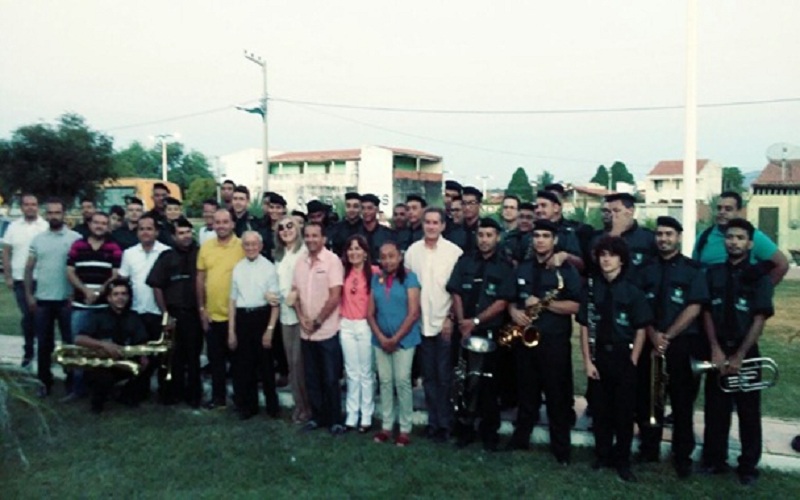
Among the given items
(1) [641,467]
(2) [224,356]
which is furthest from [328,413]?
(1) [641,467]

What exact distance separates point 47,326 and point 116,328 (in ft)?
3.20

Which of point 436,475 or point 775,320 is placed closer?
point 436,475

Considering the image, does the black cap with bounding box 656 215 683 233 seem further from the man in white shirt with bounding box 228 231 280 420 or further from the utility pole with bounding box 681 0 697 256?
the utility pole with bounding box 681 0 697 256

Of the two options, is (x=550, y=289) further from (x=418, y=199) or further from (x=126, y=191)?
(x=126, y=191)

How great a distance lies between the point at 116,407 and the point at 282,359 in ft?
5.67

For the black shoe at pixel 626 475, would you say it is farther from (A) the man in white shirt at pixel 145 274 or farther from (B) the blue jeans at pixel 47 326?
(B) the blue jeans at pixel 47 326

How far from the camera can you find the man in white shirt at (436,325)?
19.5ft

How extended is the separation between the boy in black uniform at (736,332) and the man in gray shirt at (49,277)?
6228mm

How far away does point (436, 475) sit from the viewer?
17.2 ft

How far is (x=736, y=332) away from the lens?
509cm

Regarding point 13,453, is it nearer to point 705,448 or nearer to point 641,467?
point 641,467

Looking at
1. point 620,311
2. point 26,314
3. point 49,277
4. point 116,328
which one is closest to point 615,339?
point 620,311

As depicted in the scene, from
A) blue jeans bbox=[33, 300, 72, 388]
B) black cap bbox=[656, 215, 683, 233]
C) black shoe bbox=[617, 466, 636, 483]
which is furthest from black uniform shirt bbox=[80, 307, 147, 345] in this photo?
black cap bbox=[656, 215, 683, 233]

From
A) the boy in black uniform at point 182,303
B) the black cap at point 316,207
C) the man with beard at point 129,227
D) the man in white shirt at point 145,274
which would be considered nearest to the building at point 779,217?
the black cap at point 316,207
